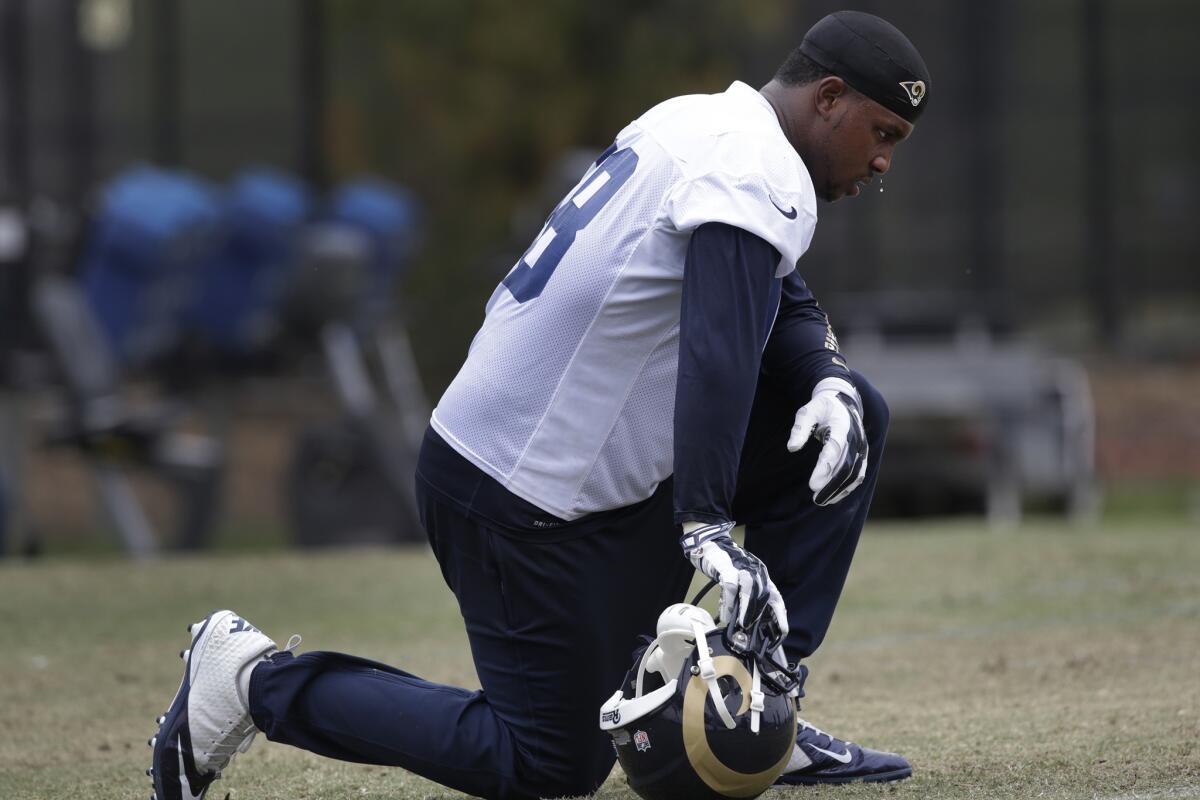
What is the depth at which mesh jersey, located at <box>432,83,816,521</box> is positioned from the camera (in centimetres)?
324

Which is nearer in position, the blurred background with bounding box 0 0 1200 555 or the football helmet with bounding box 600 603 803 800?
the football helmet with bounding box 600 603 803 800

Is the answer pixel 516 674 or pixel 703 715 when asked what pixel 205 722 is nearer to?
pixel 516 674

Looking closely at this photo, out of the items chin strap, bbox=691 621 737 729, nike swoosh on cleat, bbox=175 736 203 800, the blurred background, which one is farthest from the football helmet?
the blurred background

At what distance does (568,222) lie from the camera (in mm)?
3408

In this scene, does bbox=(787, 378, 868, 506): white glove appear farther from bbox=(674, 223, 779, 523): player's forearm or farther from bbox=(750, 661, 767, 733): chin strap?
bbox=(750, 661, 767, 733): chin strap

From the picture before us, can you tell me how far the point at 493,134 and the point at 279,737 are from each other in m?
11.5

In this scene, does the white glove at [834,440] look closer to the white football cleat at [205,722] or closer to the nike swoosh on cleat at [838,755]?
the nike swoosh on cleat at [838,755]

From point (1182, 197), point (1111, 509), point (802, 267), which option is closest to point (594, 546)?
point (1111, 509)

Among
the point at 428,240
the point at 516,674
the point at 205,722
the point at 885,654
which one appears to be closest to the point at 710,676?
the point at 516,674

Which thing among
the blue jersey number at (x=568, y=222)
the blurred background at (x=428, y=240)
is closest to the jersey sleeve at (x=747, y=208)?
the blue jersey number at (x=568, y=222)

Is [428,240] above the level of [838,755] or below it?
below

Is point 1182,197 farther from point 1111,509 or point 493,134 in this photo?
point 493,134

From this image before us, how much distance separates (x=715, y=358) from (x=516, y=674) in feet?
2.59

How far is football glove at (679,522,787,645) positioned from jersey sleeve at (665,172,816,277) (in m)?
0.51
